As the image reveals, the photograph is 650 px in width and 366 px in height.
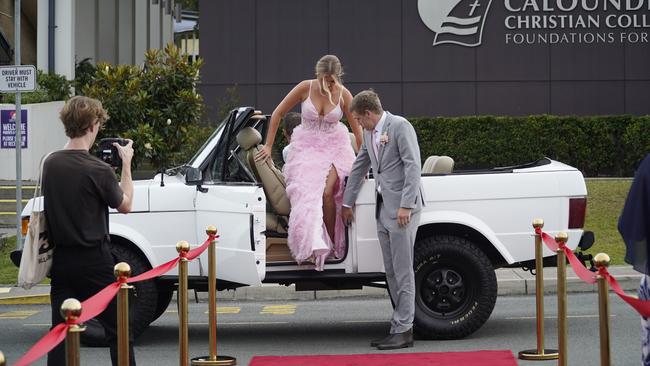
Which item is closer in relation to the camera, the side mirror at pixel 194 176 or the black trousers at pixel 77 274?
the black trousers at pixel 77 274

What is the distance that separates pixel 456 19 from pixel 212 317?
18.9m

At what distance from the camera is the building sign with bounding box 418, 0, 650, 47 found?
26.6 m

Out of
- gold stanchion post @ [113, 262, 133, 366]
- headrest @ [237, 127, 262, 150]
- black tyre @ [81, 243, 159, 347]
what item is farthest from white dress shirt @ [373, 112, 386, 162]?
gold stanchion post @ [113, 262, 133, 366]

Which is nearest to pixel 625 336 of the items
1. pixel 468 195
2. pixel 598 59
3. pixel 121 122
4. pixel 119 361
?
pixel 468 195

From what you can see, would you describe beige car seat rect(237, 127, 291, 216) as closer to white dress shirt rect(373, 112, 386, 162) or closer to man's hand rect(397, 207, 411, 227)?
white dress shirt rect(373, 112, 386, 162)

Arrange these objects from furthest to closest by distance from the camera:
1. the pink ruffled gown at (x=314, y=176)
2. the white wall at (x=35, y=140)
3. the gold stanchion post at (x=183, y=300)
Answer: the white wall at (x=35, y=140)
the pink ruffled gown at (x=314, y=176)
the gold stanchion post at (x=183, y=300)

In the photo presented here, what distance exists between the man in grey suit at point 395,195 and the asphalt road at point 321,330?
0.33 metres

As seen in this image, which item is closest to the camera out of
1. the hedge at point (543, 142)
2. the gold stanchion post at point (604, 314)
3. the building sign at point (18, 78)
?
the gold stanchion post at point (604, 314)

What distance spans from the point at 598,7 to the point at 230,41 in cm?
839

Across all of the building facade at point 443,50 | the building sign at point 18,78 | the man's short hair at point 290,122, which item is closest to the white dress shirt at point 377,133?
the man's short hair at point 290,122

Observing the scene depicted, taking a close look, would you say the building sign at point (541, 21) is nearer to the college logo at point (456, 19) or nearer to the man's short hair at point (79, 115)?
the college logo at point (456, 19)

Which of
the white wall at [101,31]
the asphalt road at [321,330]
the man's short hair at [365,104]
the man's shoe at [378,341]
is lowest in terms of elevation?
the asphalt road at [321,330]

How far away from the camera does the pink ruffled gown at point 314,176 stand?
9539 mm

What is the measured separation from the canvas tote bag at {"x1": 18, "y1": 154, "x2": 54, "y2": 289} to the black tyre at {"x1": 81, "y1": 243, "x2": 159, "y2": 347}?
2.81 meters
